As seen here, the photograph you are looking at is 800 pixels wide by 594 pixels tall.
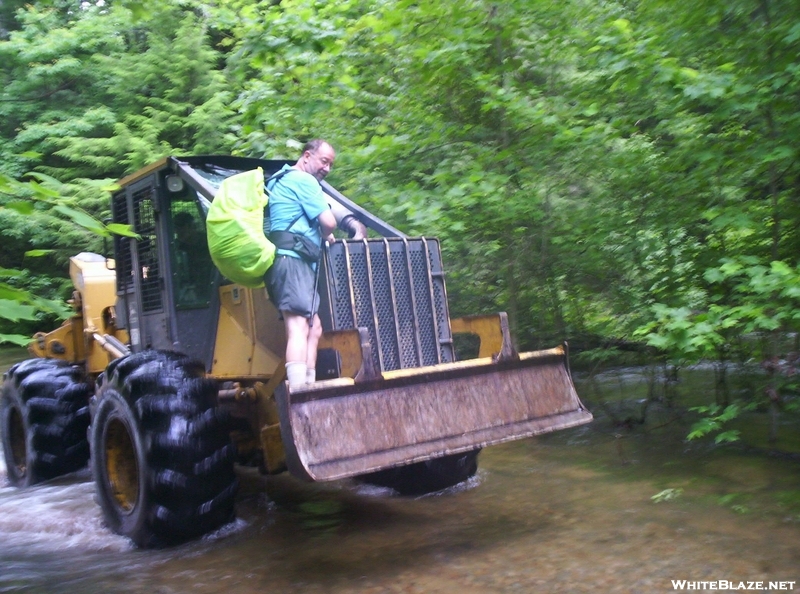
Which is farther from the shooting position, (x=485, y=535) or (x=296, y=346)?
(x=485, y=535)

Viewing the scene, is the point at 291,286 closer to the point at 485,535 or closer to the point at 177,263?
the point at 177,263

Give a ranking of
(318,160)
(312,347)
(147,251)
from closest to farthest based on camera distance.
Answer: (312,347) → (318,160) → (147,251)

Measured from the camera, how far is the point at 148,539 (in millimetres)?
5152

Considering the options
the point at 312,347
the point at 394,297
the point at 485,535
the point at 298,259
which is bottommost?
the point at 485,535

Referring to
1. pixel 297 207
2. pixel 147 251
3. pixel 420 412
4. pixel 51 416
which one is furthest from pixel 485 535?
pixel 51 416

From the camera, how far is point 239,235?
4.83m

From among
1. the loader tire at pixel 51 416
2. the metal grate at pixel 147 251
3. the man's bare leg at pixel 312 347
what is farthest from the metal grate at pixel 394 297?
the loader tire at pixel 51 416

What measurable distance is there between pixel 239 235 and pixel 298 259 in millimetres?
408

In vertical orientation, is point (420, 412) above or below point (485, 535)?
above

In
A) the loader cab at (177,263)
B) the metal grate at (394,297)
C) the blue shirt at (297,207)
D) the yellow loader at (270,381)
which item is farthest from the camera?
the loader cab at (177,263)

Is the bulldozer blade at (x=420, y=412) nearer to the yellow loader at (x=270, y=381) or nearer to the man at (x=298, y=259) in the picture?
the yellow loader at (x=270, y=381)

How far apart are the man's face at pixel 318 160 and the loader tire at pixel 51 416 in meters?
3.66

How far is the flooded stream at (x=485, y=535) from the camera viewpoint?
4.39 metres

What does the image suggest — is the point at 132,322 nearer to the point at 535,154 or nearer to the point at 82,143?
the point at 535,154
